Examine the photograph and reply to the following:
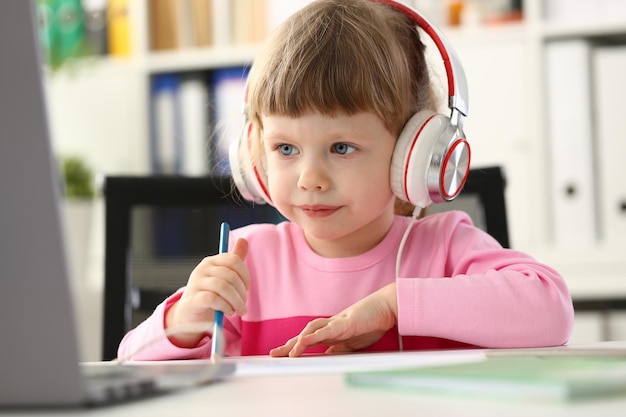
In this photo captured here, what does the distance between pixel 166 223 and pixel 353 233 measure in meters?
0.36

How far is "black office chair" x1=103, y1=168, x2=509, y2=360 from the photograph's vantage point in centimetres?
128

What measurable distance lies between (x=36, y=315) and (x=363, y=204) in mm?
592

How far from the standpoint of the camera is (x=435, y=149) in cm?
94

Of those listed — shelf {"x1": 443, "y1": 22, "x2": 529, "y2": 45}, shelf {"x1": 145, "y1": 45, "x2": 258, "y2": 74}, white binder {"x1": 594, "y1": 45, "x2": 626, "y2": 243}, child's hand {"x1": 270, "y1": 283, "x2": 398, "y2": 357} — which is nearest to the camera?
child's hand {"x1": 270, "y1": 283, "x2": 398, "y2": 357}

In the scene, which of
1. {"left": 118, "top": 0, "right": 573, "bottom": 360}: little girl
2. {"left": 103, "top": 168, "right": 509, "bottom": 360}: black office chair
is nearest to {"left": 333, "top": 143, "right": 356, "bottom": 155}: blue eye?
{"left": 118, "top": 0, "right": 573, "bottom": 360}: little girl

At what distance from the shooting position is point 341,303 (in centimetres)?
106

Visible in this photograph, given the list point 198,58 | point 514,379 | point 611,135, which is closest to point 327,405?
point 514,379

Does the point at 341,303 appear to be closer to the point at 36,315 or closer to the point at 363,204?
the point at 363,204

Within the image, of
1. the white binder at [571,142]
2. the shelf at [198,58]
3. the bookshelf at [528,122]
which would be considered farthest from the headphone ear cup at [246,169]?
the shelf at [198,58]

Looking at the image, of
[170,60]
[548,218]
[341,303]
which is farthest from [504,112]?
[341,303]

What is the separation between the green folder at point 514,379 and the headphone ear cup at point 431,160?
37 cm

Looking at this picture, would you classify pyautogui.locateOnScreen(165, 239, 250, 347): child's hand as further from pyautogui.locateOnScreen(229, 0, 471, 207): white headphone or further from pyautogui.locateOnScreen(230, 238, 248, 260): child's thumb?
pyautogui.locateOnScreen(229, 0, 471, 207): white headphone

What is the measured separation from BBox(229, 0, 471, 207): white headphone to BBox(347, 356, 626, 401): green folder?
1.21ft

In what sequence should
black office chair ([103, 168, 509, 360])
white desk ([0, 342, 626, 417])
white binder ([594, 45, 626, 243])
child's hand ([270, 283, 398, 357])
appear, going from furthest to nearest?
1. white binder ([594, 45, 626, 243])
2. black office chair ([103, 168, 509, 360])
3. child's hand ([270, 283, 398, 357])
4. white desk ([0, 342, 626, 417])
